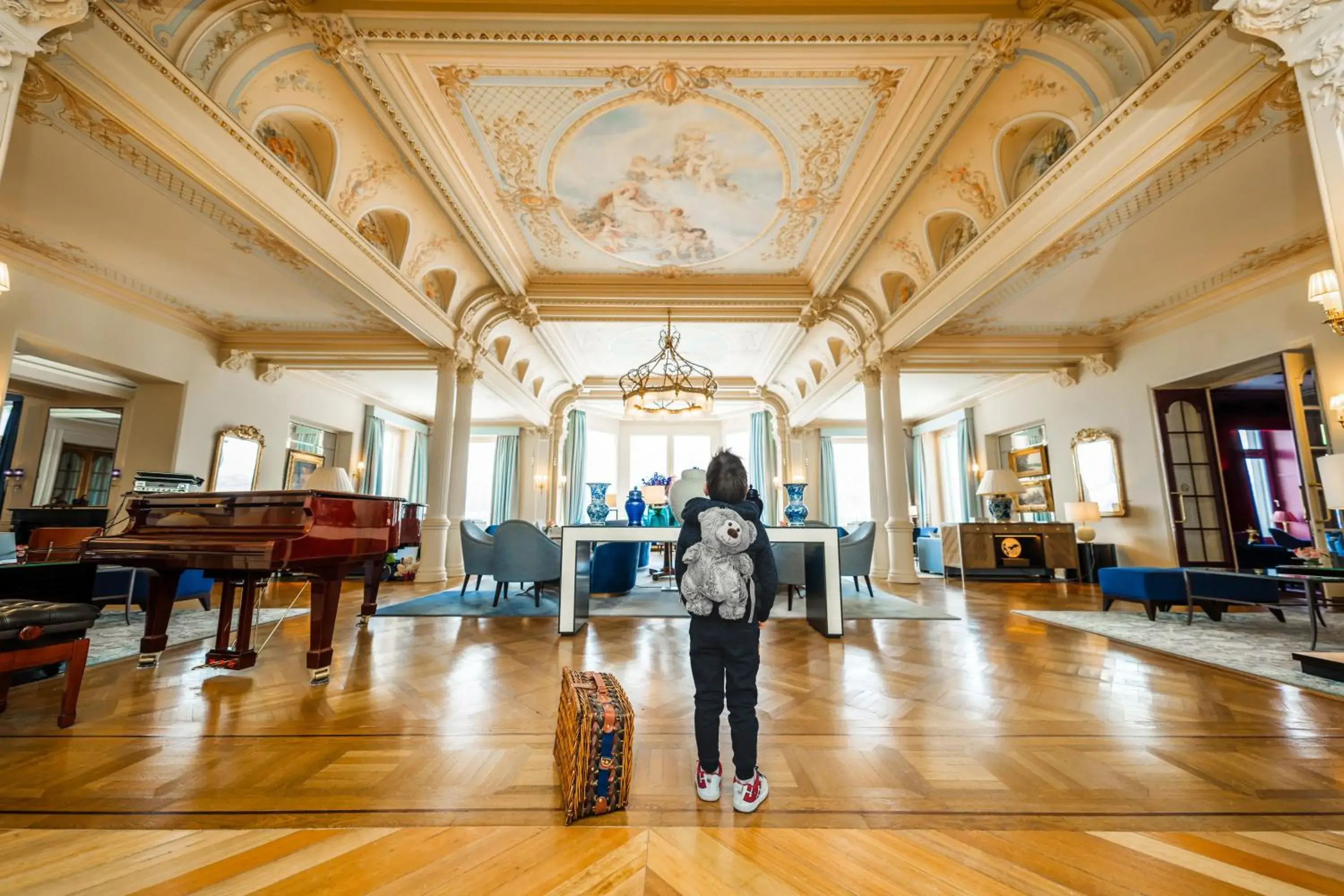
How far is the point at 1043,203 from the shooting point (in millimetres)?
4039

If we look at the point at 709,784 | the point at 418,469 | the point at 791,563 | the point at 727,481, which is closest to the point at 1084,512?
the point at 791,563

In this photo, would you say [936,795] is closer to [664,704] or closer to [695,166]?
[664,704]

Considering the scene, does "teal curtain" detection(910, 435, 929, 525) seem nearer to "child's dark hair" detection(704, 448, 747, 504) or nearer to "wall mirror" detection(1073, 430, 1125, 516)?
"wall mirror" detection(1073, 430, 1125, 516)

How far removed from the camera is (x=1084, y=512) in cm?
698

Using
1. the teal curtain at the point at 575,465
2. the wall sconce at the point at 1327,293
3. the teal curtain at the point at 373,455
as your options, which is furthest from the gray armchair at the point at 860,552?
A: the teal curtain at the point at 373,455

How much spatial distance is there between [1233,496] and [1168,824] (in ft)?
28.0

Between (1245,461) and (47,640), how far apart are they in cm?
1288

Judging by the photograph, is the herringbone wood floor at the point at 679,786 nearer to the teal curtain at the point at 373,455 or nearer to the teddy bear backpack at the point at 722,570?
the teddy bear backpack at the point at 722,570

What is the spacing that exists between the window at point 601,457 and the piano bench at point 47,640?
11.2 metres

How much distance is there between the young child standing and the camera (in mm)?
1479

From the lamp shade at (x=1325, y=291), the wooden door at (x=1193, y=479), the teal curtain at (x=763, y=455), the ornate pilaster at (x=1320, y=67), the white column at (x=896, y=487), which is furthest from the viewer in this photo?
the teal curtain at (x=763, y=455)

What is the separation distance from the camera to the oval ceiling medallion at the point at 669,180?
4.21m

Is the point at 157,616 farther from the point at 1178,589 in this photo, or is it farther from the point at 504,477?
the point at 504,477

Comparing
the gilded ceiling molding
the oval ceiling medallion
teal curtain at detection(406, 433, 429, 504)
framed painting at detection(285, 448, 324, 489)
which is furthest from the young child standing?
teal curtain at detection(406, 433, 429, 504)
